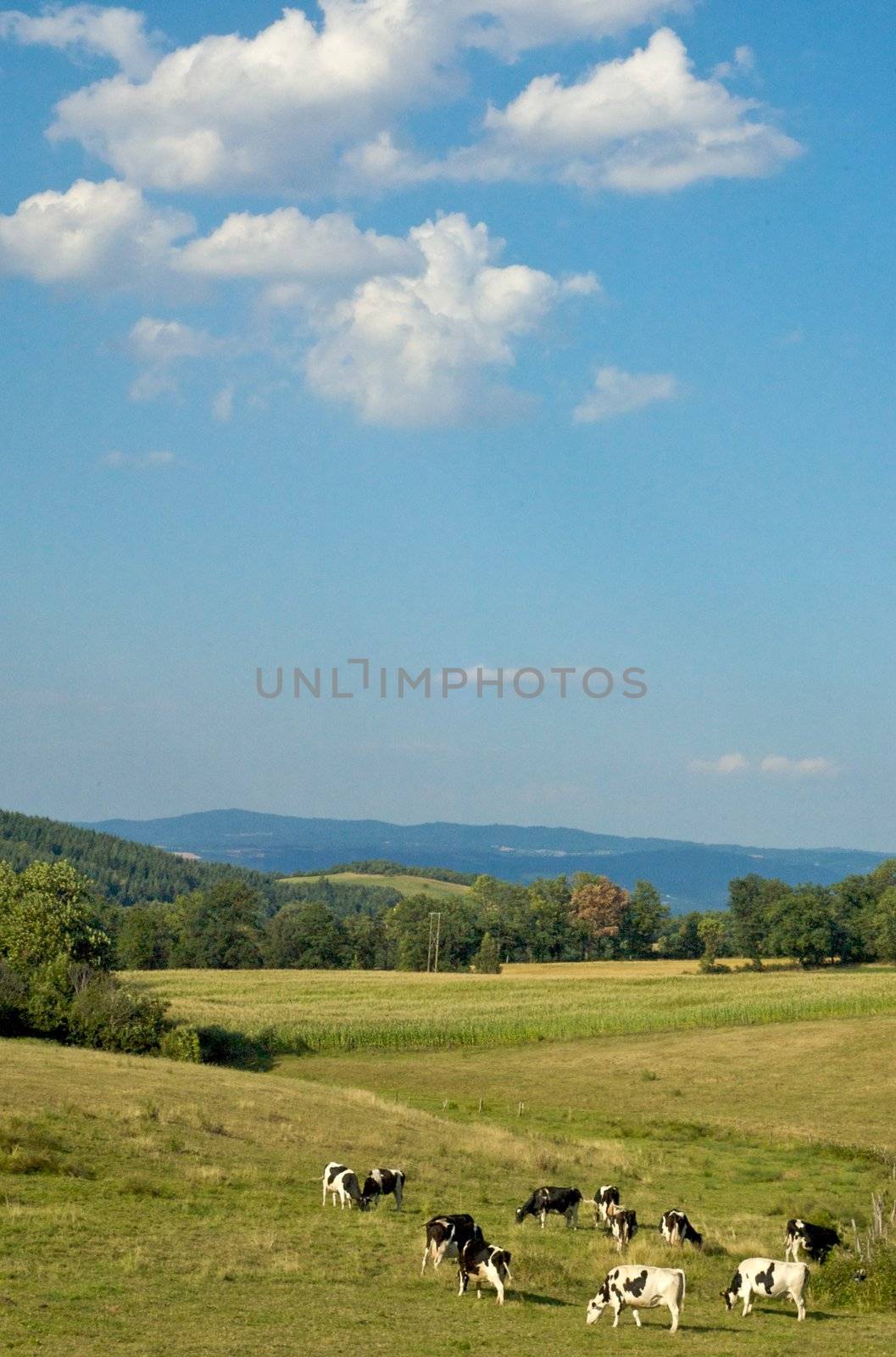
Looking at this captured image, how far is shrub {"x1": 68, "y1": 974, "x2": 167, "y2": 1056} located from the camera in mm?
58781

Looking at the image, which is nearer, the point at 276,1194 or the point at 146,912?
the point at 276,1194

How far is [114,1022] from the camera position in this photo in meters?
59.2

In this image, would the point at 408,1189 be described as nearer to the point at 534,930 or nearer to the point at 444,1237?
the point at 444,1237

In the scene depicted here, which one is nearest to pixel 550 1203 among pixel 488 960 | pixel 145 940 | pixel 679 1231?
pixel 679 1231

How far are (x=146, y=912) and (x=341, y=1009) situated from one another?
6424cm

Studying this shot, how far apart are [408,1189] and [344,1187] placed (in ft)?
9.98

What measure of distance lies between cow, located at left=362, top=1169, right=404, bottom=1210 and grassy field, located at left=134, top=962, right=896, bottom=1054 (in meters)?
42.8

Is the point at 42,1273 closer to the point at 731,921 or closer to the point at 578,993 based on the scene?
the point at 578,993

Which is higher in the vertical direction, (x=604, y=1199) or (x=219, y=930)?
(x=604, y=1199)

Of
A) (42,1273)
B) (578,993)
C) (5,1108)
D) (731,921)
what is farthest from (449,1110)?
(731,921)

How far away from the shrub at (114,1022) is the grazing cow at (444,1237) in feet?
131

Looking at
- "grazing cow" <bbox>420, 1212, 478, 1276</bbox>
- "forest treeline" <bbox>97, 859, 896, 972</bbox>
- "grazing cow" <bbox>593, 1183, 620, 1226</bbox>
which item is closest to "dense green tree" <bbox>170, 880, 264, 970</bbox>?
"forest treeline" <bbox>97, 859, 896, 972</bbox>

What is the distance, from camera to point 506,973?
410 ft

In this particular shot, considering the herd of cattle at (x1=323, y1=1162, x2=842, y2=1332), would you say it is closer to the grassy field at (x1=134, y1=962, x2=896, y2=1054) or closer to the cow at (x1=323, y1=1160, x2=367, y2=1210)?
the cow at (x1=323, y1=1160, x2=367, y2=1210)
